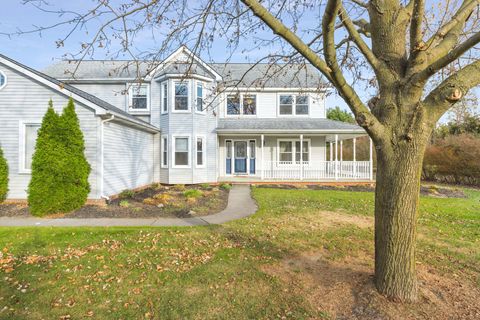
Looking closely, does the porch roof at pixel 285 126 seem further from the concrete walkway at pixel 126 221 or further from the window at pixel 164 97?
the concrete walkway at pixel 126 221

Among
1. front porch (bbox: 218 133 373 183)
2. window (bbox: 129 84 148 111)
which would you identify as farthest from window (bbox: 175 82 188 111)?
front porch (bbox: 218 133 373 183)

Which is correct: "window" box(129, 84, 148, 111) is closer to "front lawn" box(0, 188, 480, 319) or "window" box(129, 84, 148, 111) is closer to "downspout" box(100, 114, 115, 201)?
"downspout" box(100, 114, 115, 201)

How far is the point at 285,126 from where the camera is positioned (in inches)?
648

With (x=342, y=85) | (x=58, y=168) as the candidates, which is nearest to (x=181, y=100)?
(x=58, y=168)

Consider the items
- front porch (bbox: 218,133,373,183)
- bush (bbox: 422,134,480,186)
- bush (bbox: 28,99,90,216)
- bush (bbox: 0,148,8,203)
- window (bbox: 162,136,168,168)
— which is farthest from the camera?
bush (bbox: 422,134,480,186)

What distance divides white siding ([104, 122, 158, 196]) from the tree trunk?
30.6 feet

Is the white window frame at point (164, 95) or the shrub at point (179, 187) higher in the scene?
the white window frame at point (164, 95)

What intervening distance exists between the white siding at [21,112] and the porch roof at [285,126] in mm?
7324

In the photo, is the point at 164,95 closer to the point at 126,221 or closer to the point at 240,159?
the point at 240,159

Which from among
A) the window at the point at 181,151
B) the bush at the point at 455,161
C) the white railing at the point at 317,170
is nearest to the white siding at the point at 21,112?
the window at the point at 181,151

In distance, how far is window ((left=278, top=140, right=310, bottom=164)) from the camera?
18125 millimetres

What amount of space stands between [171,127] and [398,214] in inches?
524

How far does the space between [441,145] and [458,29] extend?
20193 millimetres

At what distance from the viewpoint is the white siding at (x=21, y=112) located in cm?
974
